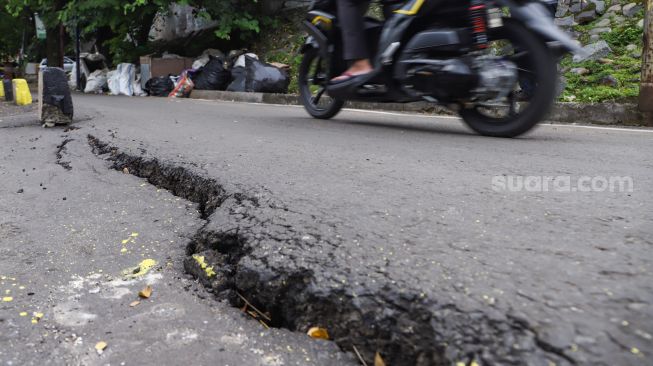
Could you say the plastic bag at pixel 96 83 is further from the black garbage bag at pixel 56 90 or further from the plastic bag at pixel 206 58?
the black garbage bag at pixel 56 90

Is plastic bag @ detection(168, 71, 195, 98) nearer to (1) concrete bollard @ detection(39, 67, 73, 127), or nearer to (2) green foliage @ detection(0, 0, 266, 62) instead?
(2) green foliage @ detection(0, 0, 266, 62)

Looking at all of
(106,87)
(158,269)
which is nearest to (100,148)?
(158,269)

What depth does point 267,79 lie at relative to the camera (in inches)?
377

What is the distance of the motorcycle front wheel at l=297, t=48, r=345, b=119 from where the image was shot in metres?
5.23

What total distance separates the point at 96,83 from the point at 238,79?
19.3 ft

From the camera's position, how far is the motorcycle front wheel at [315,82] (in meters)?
5.23

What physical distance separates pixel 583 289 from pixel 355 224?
666 millimetres

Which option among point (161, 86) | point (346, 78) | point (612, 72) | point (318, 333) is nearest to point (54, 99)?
point (346, 78)

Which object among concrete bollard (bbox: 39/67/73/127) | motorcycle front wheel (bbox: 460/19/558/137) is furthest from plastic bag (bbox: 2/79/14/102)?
motorcycle front wheel (bbox: 460/19/558/137)

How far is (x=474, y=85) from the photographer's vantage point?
3.54 meters

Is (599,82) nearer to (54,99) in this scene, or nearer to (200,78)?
(54,99)

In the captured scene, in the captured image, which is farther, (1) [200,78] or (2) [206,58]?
(2) [206,58]

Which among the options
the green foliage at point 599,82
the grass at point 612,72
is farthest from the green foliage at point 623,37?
the green foliage at point 599,82

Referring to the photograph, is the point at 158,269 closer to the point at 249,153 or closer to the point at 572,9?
the point at 249,153
